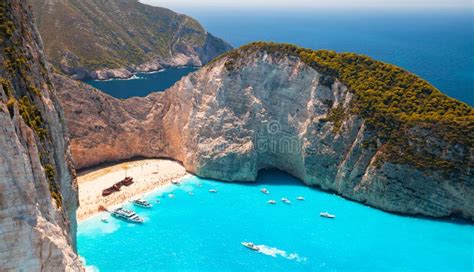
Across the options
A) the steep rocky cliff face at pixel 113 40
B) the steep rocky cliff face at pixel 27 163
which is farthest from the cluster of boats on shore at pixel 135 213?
the steep rocky cliff face at pixel 113 40

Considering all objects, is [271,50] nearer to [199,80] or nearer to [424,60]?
[199,80]

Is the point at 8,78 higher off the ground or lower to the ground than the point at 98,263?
higher

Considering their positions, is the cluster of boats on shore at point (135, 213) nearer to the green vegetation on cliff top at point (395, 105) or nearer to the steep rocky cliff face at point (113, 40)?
the green vegetation on cliff top at point (395, 105)

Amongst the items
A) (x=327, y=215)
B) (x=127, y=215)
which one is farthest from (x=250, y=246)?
(x=127, y=215)

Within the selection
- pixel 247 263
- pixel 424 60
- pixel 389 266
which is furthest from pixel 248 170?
pixel 424 60

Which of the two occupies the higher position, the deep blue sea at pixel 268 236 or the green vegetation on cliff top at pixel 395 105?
the green vegetation on cliff top at pixel 395 105
